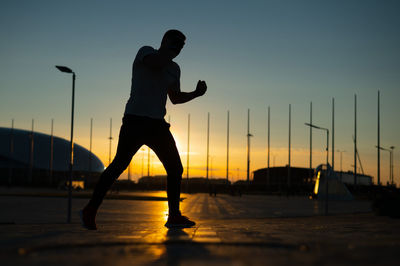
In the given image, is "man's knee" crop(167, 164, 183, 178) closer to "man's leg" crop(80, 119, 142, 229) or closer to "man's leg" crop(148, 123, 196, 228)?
"man's leg" crop(148, 123, 196, 228)

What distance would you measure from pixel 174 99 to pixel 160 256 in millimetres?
2564

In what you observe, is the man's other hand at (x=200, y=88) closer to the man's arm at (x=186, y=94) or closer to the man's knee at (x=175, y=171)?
the man's arm at (x=186, y=94)

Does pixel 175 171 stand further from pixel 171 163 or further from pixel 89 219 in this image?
pixel 89 219

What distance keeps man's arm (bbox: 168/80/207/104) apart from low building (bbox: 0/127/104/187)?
9918 cm

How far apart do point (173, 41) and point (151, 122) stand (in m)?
0.91

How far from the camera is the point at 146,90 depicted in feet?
16.8

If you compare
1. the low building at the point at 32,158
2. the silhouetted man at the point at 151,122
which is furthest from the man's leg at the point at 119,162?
the low building at the point at 32,158

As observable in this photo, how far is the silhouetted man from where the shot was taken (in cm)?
502

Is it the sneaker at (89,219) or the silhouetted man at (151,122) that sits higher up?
the silhouetted man at (151,122)

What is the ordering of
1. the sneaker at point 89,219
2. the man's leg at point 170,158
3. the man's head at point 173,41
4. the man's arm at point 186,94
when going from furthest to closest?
the man's arm at point 186,94 → the man's head at point 173,41 → the man's leg at point 170,158 → the sneaker at point 89,219

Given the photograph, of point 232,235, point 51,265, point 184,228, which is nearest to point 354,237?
point 232,235

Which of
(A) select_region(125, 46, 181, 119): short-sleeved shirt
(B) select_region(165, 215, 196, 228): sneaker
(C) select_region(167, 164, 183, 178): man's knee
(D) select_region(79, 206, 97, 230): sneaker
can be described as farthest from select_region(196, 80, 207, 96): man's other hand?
(D) select_region(79, 206, 97, 230): sneaker

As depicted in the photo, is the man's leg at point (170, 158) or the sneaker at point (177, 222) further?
the sneaker at point (177, 222)

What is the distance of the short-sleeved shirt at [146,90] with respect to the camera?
507 centimetres
